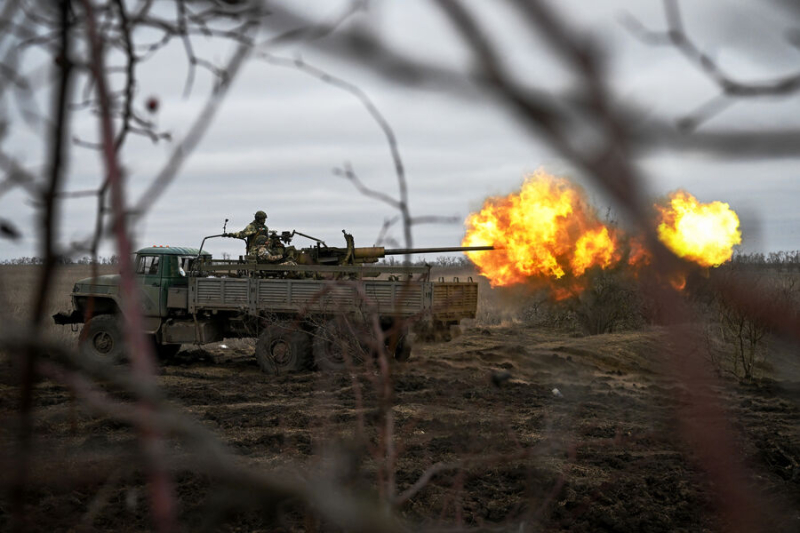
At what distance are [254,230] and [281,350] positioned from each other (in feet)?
8.89

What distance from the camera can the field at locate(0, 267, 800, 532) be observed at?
1.58m

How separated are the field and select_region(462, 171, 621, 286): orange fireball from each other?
2.29 meters

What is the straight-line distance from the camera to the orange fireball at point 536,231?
17.5 metres

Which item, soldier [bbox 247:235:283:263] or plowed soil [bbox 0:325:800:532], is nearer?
plowed soil [bbox 0:325:800:532]

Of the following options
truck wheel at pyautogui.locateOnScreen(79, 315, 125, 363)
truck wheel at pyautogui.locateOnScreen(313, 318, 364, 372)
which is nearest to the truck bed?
truck wheel at pyautogui.locateOnScreen(313, 318, 364, 372)

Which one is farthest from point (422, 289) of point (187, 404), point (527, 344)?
point (527, 344)

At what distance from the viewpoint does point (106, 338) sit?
48.9ft

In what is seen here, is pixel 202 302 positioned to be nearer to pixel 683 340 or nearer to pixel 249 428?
pixel 249 428

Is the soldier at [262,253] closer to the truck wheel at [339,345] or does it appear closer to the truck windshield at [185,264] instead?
the truck windshield at [185,264]

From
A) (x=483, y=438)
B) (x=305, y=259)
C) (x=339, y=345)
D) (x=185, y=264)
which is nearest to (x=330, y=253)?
(x=305, y=259)

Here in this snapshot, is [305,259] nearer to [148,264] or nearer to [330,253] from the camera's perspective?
[330,253]

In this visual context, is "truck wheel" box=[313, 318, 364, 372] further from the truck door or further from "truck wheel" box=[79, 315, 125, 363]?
"truck wheel" box=[79, 315, 125, 363]

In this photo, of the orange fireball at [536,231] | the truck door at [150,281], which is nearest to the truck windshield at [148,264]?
the truck door at [150,281]

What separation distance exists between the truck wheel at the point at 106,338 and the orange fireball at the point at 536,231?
7782 millimetres
